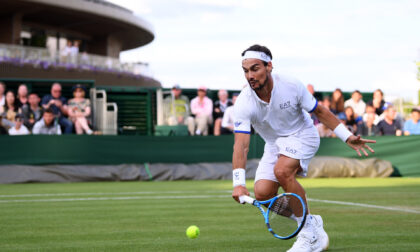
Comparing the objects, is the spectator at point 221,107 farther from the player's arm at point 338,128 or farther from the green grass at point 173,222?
the player's arm at point 338,128

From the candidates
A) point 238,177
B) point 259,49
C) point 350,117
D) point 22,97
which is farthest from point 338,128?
point 22,97

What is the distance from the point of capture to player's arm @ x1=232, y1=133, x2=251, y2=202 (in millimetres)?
5066

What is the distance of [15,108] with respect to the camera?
54.1 ft

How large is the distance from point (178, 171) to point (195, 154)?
711 millimetres

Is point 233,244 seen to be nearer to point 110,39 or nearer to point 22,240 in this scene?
point 22,240

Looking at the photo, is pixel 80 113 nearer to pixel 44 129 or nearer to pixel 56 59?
pixel 44 129

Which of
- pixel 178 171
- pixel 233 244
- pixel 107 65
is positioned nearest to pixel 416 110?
pixel 178 171

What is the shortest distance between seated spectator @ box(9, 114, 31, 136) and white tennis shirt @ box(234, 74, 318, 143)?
450 inches

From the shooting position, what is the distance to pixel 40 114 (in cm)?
1648

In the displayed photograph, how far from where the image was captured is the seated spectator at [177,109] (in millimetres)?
18094

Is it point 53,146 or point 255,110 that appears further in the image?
point 53,146

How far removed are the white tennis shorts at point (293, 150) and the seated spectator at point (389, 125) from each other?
12.5 metres

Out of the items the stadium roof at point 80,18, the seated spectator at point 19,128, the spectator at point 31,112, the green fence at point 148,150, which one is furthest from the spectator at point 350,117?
the stadium roof at point 80,18

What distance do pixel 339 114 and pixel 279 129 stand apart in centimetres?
1161
